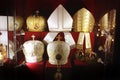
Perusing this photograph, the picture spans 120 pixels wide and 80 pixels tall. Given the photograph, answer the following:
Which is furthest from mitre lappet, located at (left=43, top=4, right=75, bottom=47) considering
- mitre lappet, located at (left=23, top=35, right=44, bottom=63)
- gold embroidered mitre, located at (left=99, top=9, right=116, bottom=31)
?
gold embroidered mitre, located at (left=99, top=9, right=116, bottom=31)

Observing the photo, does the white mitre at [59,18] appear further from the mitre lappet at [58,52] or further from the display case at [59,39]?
the mitre lappet at [58,52]

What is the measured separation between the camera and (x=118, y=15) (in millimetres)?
1966

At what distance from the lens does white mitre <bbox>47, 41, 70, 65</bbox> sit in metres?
1.97

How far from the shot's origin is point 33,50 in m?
1.99

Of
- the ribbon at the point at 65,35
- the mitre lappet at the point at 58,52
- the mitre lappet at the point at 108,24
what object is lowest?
the mitre lappet at the point at 58,52

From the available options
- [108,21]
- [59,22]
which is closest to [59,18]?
[59,22]

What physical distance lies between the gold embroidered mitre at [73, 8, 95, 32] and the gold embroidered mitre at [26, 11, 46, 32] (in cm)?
26

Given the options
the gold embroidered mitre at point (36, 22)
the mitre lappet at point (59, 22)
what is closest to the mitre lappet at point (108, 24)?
the mitre lappet at point (59, 22)

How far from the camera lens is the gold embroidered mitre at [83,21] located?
1958mm

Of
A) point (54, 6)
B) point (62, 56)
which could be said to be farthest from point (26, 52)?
point (54, 6)

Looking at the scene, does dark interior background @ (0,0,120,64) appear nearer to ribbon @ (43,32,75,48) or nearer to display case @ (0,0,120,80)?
display case @ (0,0,120,80)

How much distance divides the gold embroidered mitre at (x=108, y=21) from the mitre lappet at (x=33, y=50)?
0.53m

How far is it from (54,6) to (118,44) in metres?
0.63

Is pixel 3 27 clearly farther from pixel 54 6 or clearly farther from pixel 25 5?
pixel 54 6
